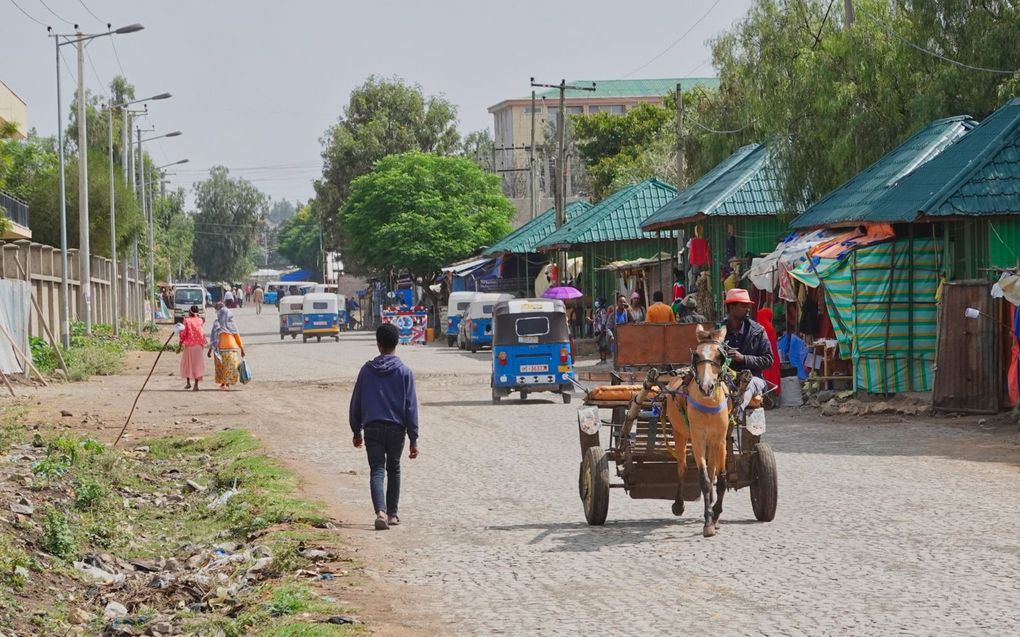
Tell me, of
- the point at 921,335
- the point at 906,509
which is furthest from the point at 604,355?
the point at 906,509

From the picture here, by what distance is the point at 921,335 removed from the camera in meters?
24.7

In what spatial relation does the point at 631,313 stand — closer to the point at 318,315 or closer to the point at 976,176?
the point at 976,176

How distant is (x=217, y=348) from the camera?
32.2 metres

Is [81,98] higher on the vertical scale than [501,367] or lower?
higher

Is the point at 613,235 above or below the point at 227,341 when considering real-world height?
above

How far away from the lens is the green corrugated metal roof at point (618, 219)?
168ft

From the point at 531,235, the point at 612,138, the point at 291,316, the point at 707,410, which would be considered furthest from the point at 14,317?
the point at 612,138

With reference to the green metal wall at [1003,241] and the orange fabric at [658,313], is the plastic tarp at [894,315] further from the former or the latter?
the orange fabric at [658,313]

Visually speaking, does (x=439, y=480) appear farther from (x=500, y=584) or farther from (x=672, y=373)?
(x=500, y=584)

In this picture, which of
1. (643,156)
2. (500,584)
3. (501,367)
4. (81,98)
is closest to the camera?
(500,584)

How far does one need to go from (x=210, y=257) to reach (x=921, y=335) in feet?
465

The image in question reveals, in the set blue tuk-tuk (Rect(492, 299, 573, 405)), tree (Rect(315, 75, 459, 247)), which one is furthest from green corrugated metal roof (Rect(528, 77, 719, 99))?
blue tuk-tuk (Rect(492, 299, 573, 405))

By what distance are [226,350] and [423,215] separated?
43.9 metres

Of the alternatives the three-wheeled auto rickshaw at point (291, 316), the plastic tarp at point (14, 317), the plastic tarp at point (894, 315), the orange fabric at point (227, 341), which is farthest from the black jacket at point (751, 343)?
the three-wheeled auto rickshaw at point (291, 316)
